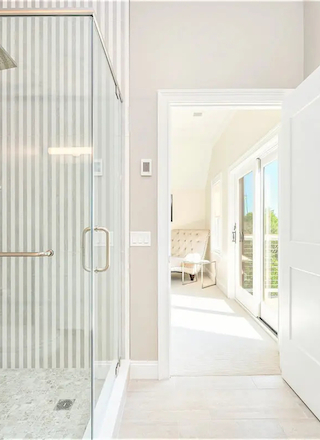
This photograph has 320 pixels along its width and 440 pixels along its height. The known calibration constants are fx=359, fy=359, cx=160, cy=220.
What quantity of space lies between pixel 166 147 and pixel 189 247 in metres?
5.03

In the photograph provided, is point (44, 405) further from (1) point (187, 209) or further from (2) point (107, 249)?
(1) point (187, 209)

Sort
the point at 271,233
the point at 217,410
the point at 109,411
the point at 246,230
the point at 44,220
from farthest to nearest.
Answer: the point at 246,230, the point at 271,233, the point at 44,220, the point at 217,410, the point at 109,411

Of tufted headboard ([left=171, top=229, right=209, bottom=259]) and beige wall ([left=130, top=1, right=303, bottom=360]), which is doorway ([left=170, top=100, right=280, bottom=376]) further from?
beige wall ([left=130, top=1, right=303, bottom=360])

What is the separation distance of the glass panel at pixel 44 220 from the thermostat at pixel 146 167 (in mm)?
663

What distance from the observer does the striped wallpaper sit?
6.37 ft

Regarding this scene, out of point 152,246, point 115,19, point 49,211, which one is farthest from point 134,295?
point 115,19

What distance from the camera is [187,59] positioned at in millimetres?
2625

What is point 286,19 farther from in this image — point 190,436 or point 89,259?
point 190,436

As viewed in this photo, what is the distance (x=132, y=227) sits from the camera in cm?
264

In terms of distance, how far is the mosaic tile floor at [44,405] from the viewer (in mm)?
1691

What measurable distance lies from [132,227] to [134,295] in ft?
1.64

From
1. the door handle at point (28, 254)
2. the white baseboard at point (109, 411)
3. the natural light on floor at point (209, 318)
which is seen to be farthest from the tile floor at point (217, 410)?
the natural light on floor at point (209, 318)

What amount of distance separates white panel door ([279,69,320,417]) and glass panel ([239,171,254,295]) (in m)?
2.08

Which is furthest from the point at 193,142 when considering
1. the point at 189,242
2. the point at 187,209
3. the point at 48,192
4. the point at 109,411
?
the point at 109,411
